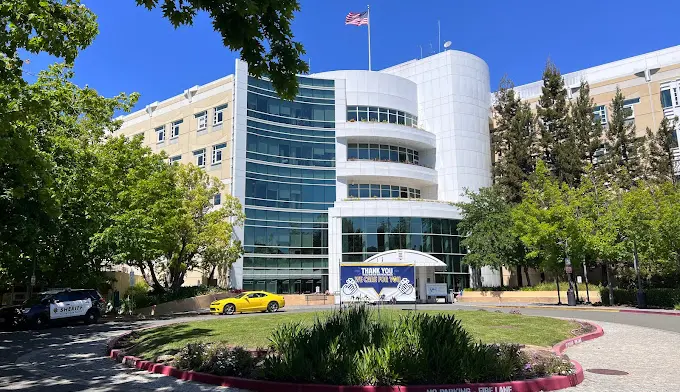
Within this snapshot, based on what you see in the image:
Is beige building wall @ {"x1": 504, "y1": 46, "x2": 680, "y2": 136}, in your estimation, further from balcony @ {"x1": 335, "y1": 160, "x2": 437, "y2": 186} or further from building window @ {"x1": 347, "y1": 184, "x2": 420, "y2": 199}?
building window @ {"x1": 347, "y1": 184, "x2": 420, "y2": 199}

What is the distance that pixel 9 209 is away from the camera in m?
19.0

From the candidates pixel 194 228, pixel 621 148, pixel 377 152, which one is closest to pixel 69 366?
pixel 194 228

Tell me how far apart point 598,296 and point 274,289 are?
27.0 m

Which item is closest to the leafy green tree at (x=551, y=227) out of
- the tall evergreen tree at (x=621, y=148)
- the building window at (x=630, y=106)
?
the tall evergreen tree at (x=621, y=148)

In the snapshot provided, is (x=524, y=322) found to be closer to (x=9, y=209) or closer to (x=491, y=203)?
(x=9, y=209)

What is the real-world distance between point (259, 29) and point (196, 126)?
159ft

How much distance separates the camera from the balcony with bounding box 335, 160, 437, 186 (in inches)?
2018

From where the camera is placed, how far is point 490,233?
151ft

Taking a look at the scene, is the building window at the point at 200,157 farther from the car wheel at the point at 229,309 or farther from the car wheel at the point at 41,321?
the car wheel at the point at 41,321

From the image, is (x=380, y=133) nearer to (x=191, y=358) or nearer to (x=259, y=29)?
(x=191, y=358)

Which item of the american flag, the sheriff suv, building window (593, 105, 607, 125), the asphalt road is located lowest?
the asphalt road

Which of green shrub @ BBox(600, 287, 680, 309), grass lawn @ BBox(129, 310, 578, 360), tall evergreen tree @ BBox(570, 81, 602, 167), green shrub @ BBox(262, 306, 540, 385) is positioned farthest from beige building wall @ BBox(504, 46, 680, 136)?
green shrub @ BBox(262, 306, 540, 385)

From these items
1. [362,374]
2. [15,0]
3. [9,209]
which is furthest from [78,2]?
[362,374]

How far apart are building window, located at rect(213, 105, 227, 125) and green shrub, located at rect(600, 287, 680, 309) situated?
1422 inches
